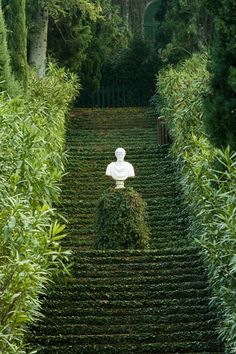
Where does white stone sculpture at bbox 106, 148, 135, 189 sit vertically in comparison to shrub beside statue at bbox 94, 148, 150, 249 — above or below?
above

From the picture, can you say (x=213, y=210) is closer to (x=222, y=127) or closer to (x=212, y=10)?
(x=222, y=127)

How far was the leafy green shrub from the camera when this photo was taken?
13281 millimetres

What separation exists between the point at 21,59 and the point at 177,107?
286 centimetres

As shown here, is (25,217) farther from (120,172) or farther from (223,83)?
(120,172)

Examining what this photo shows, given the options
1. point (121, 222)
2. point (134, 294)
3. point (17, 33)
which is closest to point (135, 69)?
point (17, 33)

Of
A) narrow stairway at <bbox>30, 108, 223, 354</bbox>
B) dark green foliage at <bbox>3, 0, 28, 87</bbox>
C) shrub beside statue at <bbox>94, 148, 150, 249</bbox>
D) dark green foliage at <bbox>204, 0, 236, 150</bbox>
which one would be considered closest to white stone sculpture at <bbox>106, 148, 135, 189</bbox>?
shrub beside statue at <bbox>94, 148, 150, 249</bbox>

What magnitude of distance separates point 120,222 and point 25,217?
12.6ft

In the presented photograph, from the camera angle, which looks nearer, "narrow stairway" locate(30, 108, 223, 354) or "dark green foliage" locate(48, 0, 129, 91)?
"narrow stairway" locate(30, 108, 223, 354)

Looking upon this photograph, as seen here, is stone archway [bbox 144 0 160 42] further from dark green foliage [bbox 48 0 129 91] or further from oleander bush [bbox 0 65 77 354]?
oleander bush [bbox 0 65 77 354]

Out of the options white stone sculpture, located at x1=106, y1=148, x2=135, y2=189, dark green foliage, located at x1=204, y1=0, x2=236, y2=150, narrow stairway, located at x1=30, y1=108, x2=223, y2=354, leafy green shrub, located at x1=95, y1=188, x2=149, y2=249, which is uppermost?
dark green foliage, located at x1=204, y1=0, x2=236, y2=150

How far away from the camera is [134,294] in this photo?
11.8 meters

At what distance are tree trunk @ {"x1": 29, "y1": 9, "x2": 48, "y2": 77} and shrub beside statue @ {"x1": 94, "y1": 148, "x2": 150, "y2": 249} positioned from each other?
8740 mm

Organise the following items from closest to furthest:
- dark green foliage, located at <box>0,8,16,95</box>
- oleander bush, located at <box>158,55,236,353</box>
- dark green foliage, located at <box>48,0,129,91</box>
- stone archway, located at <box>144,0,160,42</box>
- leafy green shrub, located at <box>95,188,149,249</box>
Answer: oleander bush, located at <box>158,55,236,353</box> < leafy green shrub, located at <box>95,188,149,249</box> < dark green foliage, located at <box>0,8,16,95</box> < dark green foliage, located at <box>48,0,129,91</box> < stone archway, located at <box>144,0,160,42</box>

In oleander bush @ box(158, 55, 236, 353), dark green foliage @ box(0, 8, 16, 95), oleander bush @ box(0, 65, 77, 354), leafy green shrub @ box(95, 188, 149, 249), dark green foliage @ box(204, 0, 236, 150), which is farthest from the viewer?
dark green foliage @ box(0, 8, 16, 95)
